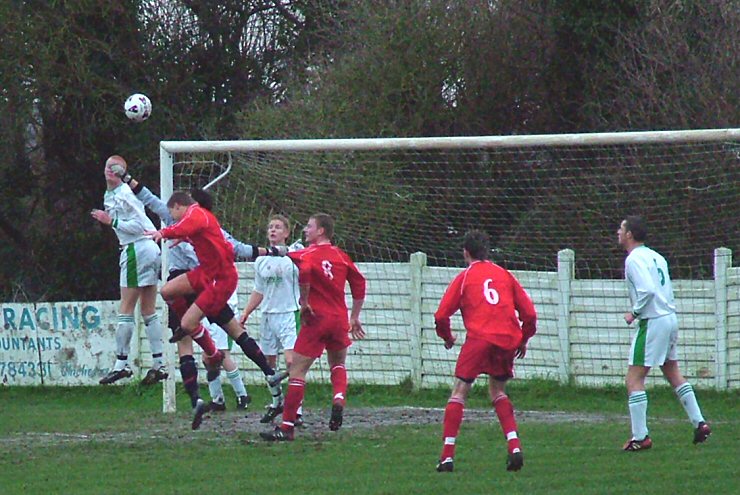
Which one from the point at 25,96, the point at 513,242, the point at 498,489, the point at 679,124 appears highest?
the point at 25,96

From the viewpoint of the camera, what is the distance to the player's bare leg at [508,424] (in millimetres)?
9203

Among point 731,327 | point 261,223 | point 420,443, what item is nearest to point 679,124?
point 731,327

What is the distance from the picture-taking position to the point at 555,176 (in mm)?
17125

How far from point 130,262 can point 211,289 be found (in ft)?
6.26

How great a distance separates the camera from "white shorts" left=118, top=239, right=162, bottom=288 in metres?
13.0

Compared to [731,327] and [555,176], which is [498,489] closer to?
[731,327]

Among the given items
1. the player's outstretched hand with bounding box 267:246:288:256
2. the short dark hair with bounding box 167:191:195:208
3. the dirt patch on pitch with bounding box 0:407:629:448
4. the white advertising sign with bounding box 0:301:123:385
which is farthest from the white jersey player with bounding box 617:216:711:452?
the white advertising sign with bounding box 0:301:123:385

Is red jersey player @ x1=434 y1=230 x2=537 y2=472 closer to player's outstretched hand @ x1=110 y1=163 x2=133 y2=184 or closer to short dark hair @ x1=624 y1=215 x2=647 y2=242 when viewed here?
short dark hair @ x1=624 y1=215 x2=647 y2=242

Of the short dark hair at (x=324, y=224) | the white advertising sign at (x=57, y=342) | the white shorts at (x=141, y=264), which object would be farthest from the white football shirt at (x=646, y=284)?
the white advertising sign at (x=57, y=342)

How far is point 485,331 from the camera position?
30.7ft

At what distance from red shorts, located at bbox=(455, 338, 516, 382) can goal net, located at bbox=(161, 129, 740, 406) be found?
640 cm

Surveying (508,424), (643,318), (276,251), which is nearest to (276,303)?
(276,251)

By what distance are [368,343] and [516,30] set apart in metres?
9.83

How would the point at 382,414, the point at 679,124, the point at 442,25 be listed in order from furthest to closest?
1. the point at 442,25
2. the point at 679,124
3. the point at 382,414
